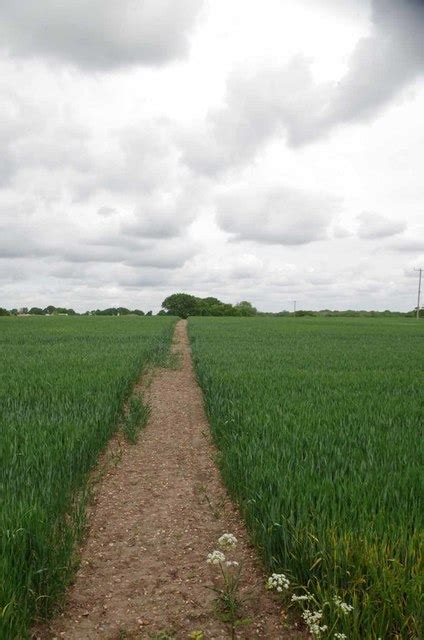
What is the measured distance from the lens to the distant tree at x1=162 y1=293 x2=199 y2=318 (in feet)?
409

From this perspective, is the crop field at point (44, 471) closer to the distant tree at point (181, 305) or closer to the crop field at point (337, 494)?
the crop field at point (337, 494)

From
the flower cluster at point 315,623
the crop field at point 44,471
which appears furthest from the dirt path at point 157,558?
the flower cluster at point 315,623

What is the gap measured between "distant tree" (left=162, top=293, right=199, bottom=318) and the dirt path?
384ft

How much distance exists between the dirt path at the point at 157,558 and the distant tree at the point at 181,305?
117 meters

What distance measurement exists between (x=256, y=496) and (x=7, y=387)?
7.89 metres

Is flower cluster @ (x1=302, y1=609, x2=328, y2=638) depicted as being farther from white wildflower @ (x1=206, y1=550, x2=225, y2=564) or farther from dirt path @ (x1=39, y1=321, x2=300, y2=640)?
white wildflower @ (x1=206, y1=550, x2=225, y2=564)

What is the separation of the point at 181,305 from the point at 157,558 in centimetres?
12215

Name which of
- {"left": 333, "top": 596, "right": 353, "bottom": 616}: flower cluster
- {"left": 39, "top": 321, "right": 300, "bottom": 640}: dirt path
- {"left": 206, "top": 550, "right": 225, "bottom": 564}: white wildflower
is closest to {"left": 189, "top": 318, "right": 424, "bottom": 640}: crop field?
{"left": 333, "top": 596, "right": 353, "bottom": 616}: flower cluster

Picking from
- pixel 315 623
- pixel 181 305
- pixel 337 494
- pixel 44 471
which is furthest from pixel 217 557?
pixel 181 305

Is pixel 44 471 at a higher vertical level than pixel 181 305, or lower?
lower

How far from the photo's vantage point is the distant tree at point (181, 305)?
124812 mm

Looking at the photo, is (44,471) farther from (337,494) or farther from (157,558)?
(337,494)

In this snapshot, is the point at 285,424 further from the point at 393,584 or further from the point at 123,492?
the point at 393,584

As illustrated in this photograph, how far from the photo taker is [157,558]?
170 inches
